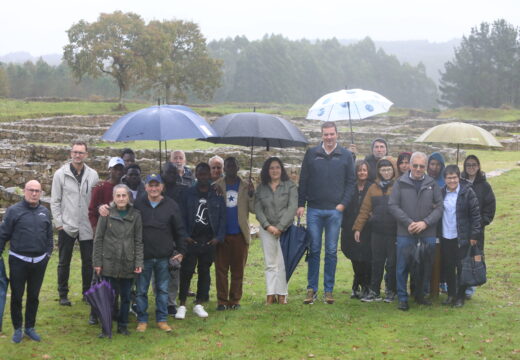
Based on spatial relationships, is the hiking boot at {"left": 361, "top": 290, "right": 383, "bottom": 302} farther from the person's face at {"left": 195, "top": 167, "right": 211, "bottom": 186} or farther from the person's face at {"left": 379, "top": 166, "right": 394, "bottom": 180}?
the person's face at {"left": 195, "top": 167, "right": 211, "bottom": 186}

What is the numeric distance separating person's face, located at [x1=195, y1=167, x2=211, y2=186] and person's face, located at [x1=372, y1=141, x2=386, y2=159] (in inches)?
109

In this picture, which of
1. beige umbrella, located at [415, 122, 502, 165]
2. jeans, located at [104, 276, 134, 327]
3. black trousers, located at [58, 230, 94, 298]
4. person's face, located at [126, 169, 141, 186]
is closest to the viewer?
jeans, located at [104, 276, 134, 327]

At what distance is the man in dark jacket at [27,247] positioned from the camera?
6879 mm

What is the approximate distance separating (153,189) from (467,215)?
4.26 m

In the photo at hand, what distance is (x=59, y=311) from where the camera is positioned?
8352 millimetres

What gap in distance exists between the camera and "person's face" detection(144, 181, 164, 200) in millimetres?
7352

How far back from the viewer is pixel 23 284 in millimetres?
7031

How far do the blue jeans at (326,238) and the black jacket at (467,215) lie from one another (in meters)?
1.61

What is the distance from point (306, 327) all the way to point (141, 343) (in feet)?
6.76

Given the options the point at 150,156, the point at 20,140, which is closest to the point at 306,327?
the point at 150,156

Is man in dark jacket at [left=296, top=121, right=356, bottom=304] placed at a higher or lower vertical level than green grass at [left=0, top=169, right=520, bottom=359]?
higher

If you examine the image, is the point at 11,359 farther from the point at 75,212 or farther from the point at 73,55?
the point at 73,55

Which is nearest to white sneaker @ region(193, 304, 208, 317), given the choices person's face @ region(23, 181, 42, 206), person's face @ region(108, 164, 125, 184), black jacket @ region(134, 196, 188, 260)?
black jacket @ region(134, 196, 188, 260)

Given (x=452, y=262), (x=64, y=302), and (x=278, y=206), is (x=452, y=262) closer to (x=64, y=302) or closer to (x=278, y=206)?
(x=278, y=206)
